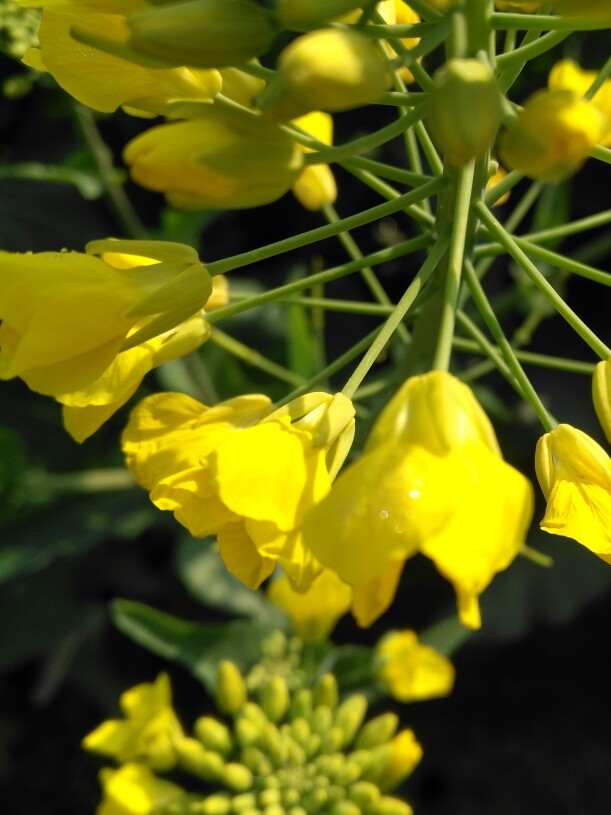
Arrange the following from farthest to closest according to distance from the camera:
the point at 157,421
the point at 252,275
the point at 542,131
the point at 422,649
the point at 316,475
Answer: the point at 252,275
the point at 422,649
the point at 157,421
the point at 316,475
the point at 542,131

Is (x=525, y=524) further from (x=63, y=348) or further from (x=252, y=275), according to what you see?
(x=252, y=275)

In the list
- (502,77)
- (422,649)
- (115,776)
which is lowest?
(115,776)

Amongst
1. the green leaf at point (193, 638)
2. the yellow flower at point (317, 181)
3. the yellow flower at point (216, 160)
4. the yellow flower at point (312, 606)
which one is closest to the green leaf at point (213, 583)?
the green leaf at point (193, 638)

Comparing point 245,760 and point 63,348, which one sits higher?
point 63,348

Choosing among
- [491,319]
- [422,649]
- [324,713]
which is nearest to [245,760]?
[324,713]

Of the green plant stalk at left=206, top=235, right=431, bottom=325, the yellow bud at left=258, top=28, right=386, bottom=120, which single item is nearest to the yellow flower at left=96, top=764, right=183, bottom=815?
the green plant stalk at left=206, top=235, right=431, bottom=325

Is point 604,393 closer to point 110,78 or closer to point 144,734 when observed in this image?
point 110,78

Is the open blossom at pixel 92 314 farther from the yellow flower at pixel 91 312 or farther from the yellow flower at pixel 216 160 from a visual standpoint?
the yellow flower at pixel 216 160

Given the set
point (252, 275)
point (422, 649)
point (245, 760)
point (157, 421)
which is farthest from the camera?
point (252, 275)
